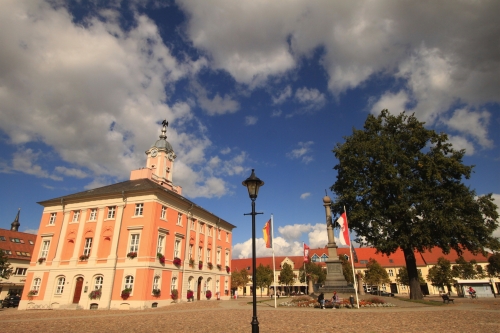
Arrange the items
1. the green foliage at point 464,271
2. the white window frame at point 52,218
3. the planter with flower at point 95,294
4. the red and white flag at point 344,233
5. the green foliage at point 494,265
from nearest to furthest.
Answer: the red and white flag at point 344,233, the planter with flower at point 95,294, the white window frame at point 52,218, the green foliage at point 494,265, the green foliage at point 464,271

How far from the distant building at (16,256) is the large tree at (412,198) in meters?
57.0

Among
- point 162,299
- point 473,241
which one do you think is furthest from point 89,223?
point 473,241

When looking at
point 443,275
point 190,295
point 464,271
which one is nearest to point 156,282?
point 190,295

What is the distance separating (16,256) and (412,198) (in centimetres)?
6475

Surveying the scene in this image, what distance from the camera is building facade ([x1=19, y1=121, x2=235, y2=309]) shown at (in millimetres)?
29188

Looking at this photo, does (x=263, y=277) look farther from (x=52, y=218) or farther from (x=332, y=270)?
(x=52, y=218)

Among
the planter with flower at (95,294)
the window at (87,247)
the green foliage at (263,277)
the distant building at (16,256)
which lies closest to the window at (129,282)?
the planter with flower at (95,294)

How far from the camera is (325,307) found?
75.1 ft

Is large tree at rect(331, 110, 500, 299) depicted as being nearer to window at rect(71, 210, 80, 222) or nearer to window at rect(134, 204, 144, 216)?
window at rect(134, 204, 144, 216)

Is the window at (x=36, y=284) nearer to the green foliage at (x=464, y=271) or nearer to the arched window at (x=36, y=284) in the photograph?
the arched window at (x=36, y=284)

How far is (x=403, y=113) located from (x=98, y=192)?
34860 mm

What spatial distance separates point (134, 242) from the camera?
1207 inches

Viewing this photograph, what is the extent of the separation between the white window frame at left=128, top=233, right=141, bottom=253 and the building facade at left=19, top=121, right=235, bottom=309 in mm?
89

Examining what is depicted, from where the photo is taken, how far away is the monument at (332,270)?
26.7m
